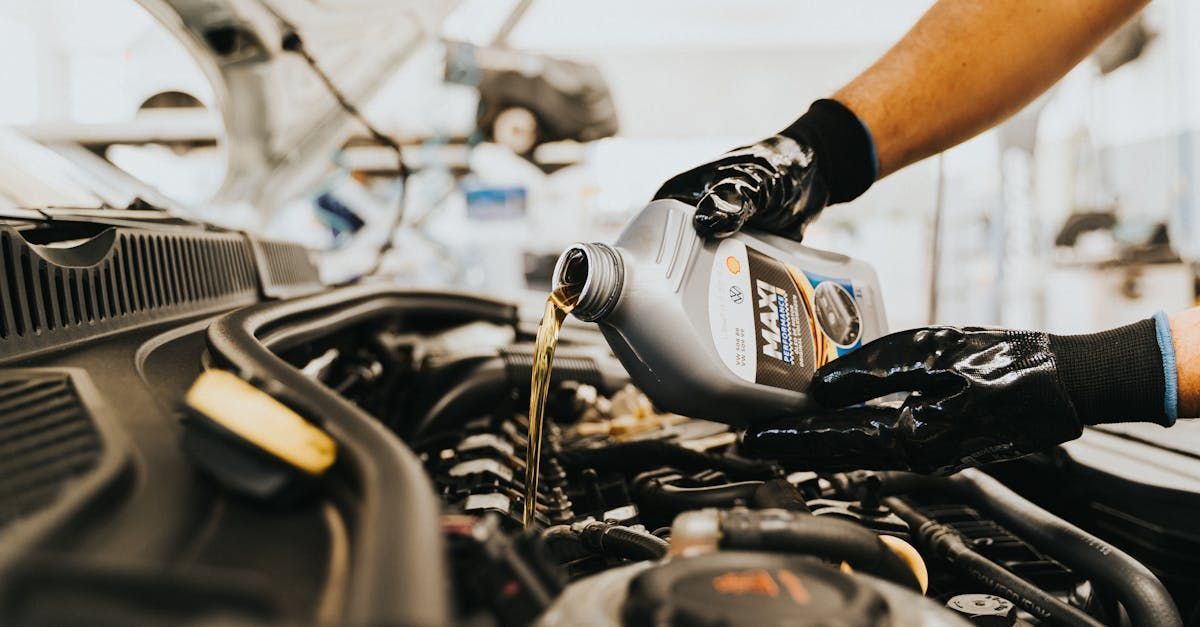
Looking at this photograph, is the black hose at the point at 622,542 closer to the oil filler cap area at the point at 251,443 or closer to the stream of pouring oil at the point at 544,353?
the stream of pouring oil at the point at 544,353

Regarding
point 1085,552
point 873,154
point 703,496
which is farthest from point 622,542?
point 873,154

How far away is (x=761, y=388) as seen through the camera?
0.96 metres

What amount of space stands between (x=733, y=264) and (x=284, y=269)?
2.65 ft

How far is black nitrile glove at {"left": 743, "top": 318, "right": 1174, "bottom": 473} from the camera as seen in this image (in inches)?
35.2

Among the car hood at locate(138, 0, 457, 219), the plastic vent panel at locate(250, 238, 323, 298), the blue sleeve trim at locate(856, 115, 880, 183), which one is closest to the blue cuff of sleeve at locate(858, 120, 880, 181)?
the blue sleeve trim at locate(856, 115, 880, 183)

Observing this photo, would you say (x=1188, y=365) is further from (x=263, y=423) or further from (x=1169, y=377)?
(x=263, y=423)

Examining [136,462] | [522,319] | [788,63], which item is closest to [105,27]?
[522,319]

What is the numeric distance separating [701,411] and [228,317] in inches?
19.7

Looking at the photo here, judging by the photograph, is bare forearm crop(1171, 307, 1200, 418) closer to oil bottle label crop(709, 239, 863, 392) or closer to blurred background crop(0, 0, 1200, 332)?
oil bottle label crop(709, 239, 863, 392)

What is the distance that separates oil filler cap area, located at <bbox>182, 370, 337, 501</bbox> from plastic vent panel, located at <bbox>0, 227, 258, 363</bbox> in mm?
315

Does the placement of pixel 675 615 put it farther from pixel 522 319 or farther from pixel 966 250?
pixel 966 250

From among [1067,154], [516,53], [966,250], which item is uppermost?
[516,53]

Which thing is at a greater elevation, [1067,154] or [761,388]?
[1067,154]

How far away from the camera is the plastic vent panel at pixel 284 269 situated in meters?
1.31
